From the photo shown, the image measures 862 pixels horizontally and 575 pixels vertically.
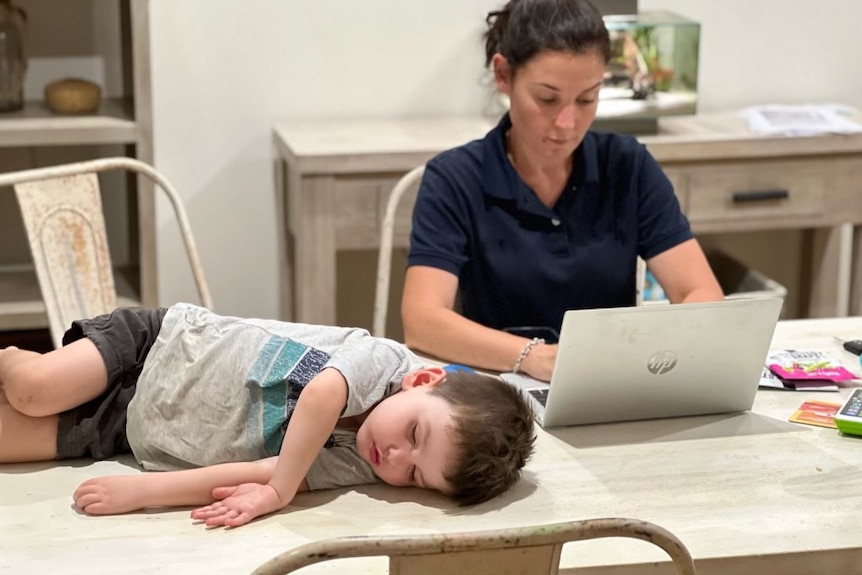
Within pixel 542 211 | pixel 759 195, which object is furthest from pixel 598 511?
pixel 759 195

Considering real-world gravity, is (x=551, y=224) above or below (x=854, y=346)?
above

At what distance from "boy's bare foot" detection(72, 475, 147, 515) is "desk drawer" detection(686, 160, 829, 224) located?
2.06 metres

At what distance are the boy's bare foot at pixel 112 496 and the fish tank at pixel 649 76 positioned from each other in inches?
79.6

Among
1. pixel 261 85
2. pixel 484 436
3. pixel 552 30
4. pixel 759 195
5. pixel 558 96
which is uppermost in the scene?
pixel 552 30

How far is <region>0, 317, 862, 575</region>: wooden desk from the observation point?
130 cm

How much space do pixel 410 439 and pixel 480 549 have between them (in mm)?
438

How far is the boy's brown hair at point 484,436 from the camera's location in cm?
140

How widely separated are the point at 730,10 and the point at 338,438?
2.44m

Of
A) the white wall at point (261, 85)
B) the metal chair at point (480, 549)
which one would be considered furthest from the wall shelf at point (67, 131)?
the metal chair at point (480, 549)

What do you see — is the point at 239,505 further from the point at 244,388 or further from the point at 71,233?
the point at 71,233

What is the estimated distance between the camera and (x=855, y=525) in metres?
1.39

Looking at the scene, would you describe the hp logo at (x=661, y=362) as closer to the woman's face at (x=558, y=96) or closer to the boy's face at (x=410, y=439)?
the boy's face at (x=410, y=439)

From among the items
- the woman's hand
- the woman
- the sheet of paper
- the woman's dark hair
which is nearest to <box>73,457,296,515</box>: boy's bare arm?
the woman's hand

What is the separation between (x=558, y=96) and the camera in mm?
2029
